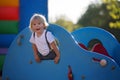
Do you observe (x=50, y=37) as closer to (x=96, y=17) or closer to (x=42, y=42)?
(x=42, y=42)

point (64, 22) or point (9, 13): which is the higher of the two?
point (9, 13)

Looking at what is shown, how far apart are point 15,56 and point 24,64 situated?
0.19m

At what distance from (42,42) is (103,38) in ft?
3.65

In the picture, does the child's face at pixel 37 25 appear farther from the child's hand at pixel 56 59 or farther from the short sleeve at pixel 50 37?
the child's hand at pixel 56 59

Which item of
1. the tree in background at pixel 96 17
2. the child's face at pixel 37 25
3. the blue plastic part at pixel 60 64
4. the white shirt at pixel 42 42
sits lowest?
the tree in background at pixel 96 17

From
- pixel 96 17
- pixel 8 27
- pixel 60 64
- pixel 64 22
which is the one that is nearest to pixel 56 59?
pixel 60 64

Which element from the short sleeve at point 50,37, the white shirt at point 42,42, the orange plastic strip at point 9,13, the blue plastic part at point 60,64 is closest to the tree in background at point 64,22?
the orange plastic strip at point 9,13

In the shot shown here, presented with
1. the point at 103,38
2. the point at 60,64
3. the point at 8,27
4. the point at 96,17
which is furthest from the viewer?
the point at 96,17

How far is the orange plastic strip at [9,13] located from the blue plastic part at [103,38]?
92cm

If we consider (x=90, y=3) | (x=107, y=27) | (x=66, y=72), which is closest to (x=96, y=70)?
(x=66, y=72)

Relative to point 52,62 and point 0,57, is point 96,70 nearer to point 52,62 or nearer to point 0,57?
point 52,62

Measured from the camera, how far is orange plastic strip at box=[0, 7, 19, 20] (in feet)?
16.3

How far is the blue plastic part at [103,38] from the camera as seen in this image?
4340 mm

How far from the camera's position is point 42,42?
3623mm
